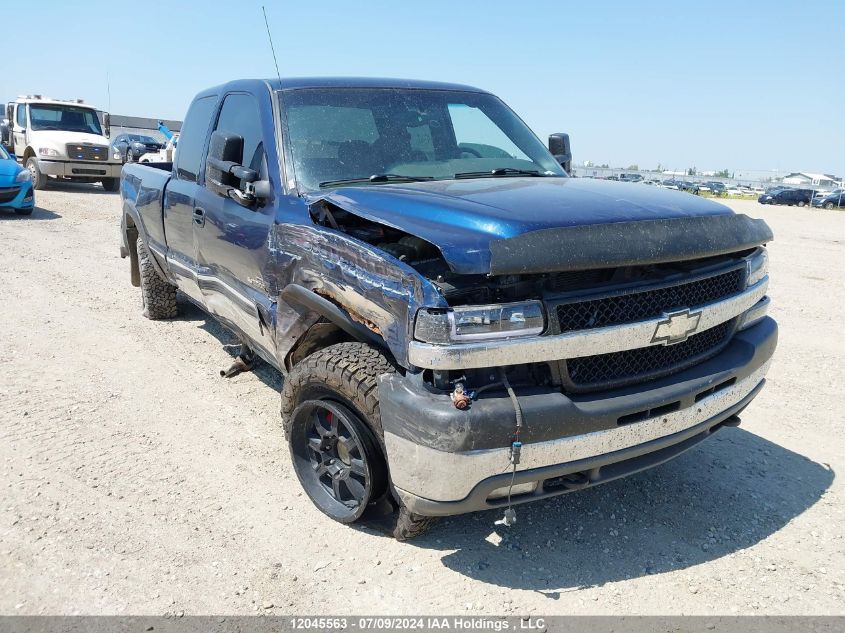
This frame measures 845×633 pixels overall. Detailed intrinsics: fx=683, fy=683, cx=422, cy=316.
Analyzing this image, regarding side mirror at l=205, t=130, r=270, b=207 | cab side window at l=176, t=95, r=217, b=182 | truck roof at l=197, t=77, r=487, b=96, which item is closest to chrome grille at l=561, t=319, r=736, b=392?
side mirror at l=205, t=130, r=270, b=207

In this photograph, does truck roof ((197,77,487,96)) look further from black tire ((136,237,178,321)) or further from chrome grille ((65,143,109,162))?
chrome grille ((65,143,109,162))

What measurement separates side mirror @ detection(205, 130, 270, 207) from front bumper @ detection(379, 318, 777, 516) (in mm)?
1567

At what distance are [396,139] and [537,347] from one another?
195 cm

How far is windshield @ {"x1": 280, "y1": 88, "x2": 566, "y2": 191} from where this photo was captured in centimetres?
373

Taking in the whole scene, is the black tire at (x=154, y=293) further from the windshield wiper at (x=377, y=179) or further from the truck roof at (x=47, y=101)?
the truck roof at (x=47, y=101)

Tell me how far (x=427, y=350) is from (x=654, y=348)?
1.06 m

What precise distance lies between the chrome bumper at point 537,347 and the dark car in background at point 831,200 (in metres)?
41.7

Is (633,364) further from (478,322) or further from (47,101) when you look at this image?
(47,101)

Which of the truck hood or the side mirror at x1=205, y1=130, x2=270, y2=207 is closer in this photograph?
the truck hood

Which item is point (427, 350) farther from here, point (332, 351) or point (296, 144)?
point (296, 144)

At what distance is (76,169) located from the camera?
707 inches

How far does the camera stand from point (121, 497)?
11.3 ft

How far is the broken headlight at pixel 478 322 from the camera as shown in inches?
96.3

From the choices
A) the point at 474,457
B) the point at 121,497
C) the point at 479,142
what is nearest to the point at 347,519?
the point at 474,457
